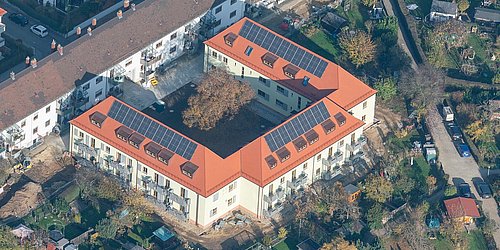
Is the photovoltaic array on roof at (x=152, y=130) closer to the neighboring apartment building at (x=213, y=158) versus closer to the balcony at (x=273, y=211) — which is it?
the neighboring apartment building at (x=213, y=158)

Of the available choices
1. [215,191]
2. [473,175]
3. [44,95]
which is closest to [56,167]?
[44,95]

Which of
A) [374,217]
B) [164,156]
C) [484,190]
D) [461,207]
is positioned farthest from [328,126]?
[164,156]

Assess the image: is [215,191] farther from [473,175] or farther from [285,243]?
[473,175]

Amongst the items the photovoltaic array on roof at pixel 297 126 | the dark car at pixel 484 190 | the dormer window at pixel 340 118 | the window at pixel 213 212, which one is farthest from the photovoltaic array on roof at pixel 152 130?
the dark car at pixel 484 190

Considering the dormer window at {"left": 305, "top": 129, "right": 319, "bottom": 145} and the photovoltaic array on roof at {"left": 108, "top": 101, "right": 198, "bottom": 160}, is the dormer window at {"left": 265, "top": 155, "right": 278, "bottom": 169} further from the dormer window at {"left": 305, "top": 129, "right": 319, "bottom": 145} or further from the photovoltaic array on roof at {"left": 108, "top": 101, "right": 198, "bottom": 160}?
the photovoltaic array on roof at {"left": 108, "top": 101, "right": 198, "bottom": 160}

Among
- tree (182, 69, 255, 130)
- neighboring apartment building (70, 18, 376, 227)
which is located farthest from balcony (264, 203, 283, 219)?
tree (182, 69, 255, 130)
